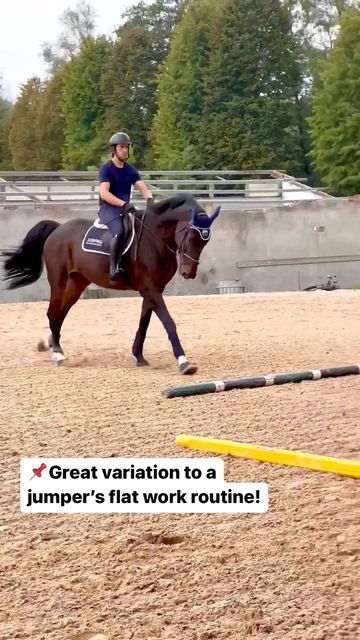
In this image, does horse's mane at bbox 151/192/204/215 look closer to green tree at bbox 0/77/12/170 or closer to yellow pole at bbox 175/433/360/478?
yellow pole at bbox 175/433/360/478

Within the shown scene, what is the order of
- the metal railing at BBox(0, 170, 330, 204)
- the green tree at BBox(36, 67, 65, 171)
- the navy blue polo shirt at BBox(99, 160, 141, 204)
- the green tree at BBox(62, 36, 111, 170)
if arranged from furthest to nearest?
the green tree at BBox(36, 67, 65, 171) → the green tree at BBox(62, 36, 111, 170) → the metal railing at BBox(0, 170, 330, 204) → the navy blue polo shirt at BBox(99, 160, 141, 204)

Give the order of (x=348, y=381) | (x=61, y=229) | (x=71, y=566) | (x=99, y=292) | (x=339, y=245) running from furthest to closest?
1. (x=339, y=245)
2. (x=99, y=292)
3. (x=61, y=229)
4. (x=348, y=381)
5. (x=71, y=566)

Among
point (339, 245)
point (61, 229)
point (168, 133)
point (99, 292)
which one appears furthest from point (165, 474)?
point (168, 133)

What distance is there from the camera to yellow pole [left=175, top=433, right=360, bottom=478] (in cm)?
552

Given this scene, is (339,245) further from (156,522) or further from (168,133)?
(156,522)

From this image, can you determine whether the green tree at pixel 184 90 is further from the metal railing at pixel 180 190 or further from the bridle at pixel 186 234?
the bridle at pixel 186 234

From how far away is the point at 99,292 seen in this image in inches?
934

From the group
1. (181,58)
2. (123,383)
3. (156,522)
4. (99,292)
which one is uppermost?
(181,58)

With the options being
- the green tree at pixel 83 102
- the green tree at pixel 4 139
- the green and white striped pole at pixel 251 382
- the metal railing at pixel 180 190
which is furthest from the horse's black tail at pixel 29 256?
the green tree at pixel 4 139

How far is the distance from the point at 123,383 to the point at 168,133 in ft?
114

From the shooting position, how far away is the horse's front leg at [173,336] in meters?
9.90

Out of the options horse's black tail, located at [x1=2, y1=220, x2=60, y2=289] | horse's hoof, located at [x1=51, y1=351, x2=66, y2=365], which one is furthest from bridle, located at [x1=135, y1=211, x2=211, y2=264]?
horse's black tail, located at [x1=2, y1=220, x2=60, y2=289]

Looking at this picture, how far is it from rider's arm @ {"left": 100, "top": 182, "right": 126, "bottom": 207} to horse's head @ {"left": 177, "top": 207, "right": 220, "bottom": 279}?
905 millimetres

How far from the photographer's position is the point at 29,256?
1211 cm
